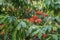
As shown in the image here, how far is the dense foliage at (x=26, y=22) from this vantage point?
6.56 ft

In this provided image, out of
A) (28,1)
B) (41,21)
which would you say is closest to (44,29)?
(41,21)

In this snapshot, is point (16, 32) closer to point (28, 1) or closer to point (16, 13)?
point (16, 13)

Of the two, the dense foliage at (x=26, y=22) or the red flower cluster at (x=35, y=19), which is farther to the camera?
the red flower cluster at (x=35, y=19)

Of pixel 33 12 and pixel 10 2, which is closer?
pixel 10 2

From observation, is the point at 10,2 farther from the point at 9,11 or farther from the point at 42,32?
the point at 42,32

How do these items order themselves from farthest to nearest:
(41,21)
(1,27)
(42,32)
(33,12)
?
1. (33,12)
2. (41,21)
3. (1,27)
4. (42,32)

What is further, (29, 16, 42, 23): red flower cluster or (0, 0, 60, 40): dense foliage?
(29, 16, 42, 23): red flower cluster

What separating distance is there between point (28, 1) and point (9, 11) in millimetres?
336

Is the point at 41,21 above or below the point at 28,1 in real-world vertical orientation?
below

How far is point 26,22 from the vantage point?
6.77 feet

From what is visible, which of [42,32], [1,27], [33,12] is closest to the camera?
[42,32]

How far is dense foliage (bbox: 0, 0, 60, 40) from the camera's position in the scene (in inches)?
78.7

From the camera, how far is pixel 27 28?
203 cm

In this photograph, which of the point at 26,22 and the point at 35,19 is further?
the point at 35,19
